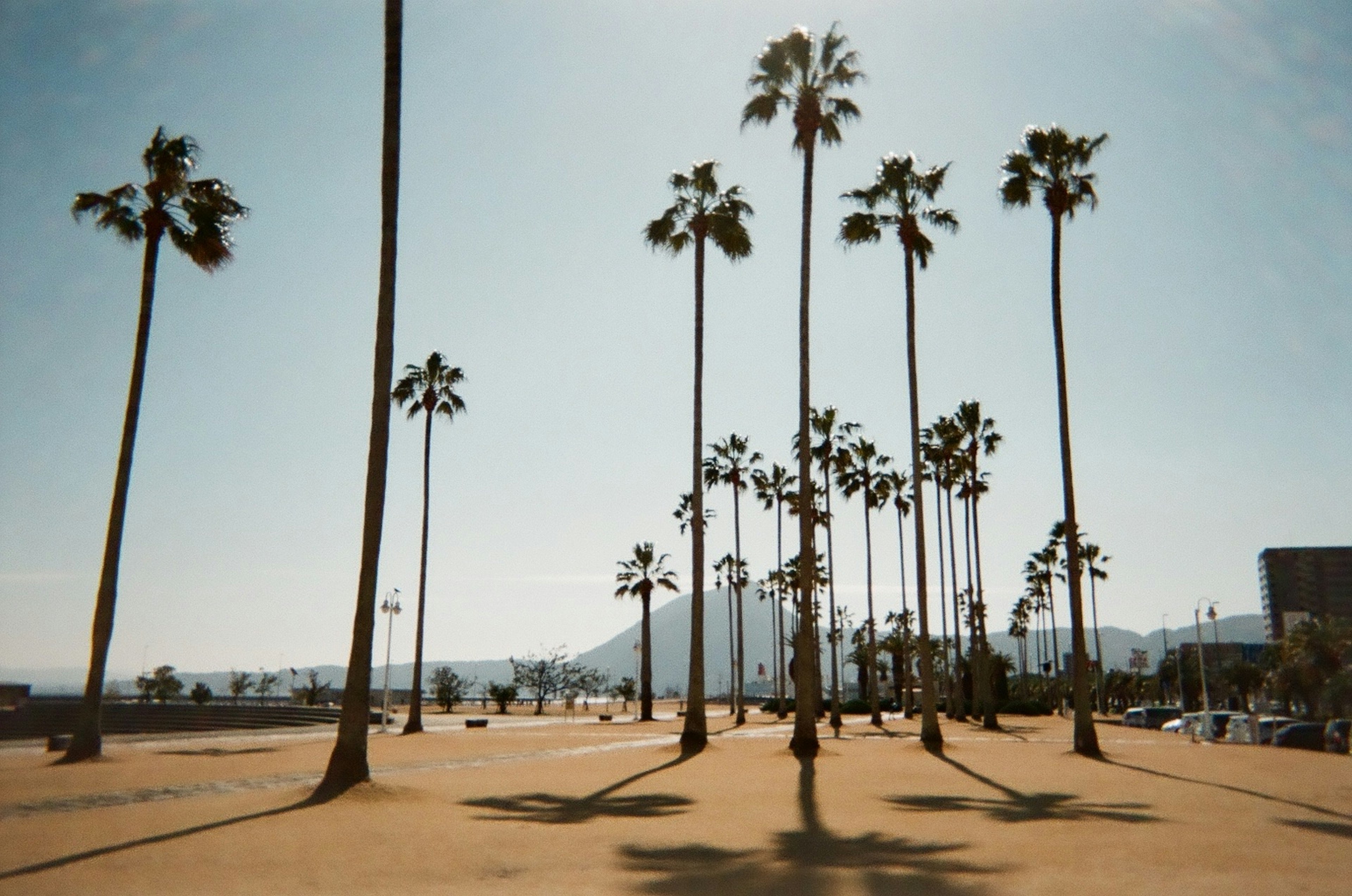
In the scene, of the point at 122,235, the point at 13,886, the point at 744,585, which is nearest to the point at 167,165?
the point at 122,235

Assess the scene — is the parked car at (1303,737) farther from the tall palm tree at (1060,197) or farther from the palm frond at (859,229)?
the palm frond at (859,229)

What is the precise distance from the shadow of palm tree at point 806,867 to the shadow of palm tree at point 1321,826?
5.65 metres

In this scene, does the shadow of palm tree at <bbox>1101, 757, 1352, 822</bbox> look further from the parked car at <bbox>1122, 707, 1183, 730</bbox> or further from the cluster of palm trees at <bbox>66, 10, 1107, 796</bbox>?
the parked car at <bbox>1122, 707, 1183, 730</bbox>

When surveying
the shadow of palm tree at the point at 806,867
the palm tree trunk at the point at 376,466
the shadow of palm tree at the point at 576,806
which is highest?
the palm tree trunk at the point at 376,466

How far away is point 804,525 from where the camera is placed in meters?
28.5

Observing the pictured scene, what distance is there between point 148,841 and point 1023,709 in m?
73.3

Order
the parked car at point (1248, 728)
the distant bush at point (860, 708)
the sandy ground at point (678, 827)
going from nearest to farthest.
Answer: the sandy ground at point (678, 827)
the parked car at point (1248, 728)
the distant bush at point (860, 708)

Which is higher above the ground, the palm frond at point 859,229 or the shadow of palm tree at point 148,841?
the palm frond at point 859,229

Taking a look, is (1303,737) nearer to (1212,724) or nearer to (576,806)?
(1212,724)

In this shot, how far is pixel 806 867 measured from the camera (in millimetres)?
10336

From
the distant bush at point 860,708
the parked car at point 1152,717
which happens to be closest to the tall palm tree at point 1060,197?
the parked car at point 1152,717

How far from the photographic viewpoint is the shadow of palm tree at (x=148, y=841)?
971 centimetres

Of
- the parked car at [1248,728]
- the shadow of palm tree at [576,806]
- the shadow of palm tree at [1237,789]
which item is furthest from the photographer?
the parked car at [1248,728]

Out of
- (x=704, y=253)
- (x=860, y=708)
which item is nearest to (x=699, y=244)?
(x=704, y=253)
